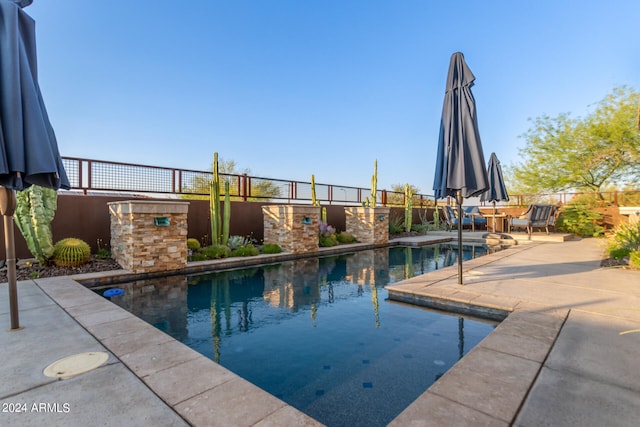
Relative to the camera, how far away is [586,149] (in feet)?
44.1

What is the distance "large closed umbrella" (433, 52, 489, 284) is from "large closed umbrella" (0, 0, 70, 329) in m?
4.34

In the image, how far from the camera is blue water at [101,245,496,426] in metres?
2.00

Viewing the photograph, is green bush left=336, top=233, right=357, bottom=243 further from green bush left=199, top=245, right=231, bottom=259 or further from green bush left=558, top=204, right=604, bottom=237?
green bush left=558, top=204, right=604, bottom=237

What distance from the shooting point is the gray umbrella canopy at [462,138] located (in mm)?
3971

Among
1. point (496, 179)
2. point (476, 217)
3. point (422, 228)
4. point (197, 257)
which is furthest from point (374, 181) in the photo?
point (197, 257)

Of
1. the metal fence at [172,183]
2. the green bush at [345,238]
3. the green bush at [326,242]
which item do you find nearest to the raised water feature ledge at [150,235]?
the metal fence at [172,183]

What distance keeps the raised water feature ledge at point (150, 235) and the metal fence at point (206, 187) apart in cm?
155

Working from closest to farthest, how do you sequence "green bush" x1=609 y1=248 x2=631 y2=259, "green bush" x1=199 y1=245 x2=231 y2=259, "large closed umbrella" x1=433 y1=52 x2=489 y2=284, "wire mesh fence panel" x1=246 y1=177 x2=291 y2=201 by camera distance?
"large closed umbrella" x1=433 y1=52 x2=489 y2=284, "green bush" x1=609 y1=248 x2=631 y2=259, "green bush" x1=199 y1=245 x2=231 y2=259, "wire mesh fence panel" x1=246 y1=177 x2=291 y2=201

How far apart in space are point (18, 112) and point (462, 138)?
4.59 meters

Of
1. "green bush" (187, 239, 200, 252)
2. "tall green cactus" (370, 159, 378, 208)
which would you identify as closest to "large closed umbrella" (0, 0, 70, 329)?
"green bush" (187, 239, 200, 252)

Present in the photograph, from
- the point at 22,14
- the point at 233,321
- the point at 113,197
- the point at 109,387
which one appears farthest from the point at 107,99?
the point at 109,387

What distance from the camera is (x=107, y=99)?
383 inches

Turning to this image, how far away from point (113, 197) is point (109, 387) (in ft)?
22.2

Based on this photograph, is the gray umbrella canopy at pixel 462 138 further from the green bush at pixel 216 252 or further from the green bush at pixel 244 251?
the green bush at pixel 216 252
